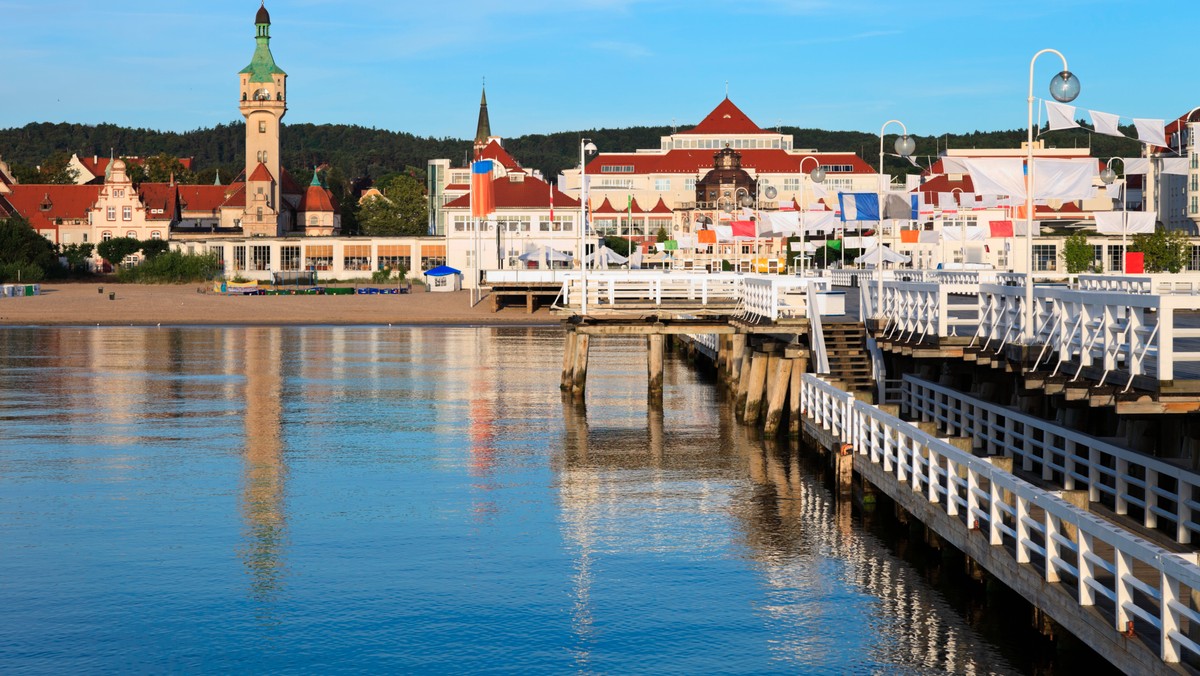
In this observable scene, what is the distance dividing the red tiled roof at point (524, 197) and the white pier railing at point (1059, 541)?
297ft

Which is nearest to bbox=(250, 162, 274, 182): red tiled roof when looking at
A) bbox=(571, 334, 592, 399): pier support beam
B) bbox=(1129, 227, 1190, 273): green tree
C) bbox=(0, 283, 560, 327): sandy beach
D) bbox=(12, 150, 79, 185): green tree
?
bbox=(12, 150, 79, 185): green tree

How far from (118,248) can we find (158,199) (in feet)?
78.7

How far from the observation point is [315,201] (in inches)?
6580

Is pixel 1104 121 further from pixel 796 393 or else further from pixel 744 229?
pixel 744 229

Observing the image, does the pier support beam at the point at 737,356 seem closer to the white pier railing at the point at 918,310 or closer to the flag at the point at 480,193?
the white pier railing at the point at 918,310

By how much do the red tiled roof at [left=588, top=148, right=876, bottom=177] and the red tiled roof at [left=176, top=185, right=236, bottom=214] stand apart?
43858 mm

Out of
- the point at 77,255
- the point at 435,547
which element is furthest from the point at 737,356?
the point at 77,255

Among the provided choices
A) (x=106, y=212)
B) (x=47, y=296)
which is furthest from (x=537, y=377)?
(x=106, y=212)

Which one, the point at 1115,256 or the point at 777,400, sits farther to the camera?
the point at 1115,256

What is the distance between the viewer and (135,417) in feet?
128

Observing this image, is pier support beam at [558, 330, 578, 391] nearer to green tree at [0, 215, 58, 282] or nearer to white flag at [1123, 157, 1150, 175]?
white flag at [1123, 157, 1150, 175]

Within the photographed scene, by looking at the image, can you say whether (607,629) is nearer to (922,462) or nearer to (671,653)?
(671,653)

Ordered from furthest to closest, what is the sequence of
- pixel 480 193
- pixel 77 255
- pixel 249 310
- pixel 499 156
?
1. pixel 499 156
2. pixel 77 255
3. pixel 249 310
4. pixel 480 193

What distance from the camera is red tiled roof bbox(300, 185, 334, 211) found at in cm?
16700
